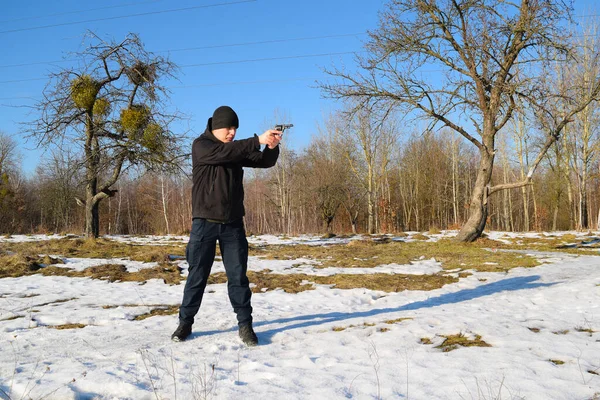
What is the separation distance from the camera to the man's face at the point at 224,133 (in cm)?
407

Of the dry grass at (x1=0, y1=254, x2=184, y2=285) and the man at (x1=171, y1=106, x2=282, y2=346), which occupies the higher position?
the man at (x1=171, y1=106, x2=282, y2=346)

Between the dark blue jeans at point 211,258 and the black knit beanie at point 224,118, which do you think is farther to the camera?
the black knit beanie at point 224,118

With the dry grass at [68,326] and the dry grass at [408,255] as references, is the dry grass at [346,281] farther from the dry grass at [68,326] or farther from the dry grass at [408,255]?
the dry grass at [68,326]

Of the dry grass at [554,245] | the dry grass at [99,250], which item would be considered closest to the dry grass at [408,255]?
the dry grass at [554,245]

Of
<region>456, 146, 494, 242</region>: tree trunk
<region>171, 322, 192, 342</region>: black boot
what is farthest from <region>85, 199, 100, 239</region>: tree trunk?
<region>171, 322, 192, 342</region>: black boot

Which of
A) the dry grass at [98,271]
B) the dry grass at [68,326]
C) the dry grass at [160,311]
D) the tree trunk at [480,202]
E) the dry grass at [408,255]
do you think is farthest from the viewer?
the tree trunk at [480,202]

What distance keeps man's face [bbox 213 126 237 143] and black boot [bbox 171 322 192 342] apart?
1.72 m

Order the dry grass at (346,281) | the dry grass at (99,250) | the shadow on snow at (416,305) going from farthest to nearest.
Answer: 1. the dry grass at (99,250)
2. the dry grass at (346,281)
3. the shadow on snow at (416,305)

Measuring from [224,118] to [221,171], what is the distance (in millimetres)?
516

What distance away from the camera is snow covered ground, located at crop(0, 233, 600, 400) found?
2.67m

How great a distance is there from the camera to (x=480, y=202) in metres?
12.1

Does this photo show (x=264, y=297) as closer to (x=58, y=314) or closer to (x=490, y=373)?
(x=58, y=314)

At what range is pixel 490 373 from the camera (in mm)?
2863

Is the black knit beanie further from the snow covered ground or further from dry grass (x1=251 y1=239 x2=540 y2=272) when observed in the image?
dry grass (x1=251 y1=239 x2=540 y2=272)
